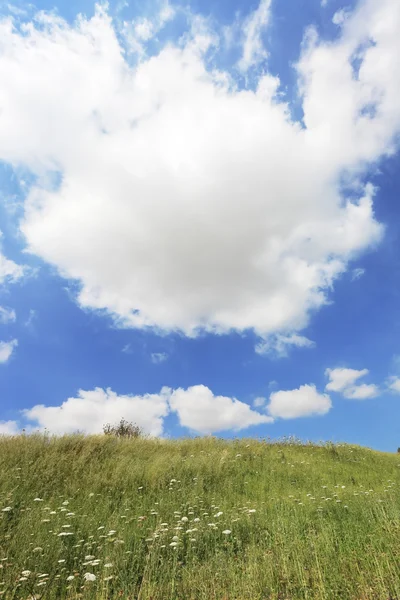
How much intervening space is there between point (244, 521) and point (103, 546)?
3.29 m

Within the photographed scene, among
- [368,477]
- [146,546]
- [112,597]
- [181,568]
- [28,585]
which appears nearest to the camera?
[112,597]

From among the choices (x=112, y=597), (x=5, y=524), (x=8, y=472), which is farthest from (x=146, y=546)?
(x=8, y=472)

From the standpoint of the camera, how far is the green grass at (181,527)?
227 inches

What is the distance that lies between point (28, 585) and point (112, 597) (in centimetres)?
156

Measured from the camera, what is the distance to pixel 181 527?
7.75m

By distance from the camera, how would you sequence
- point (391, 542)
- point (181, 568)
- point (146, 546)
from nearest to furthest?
1. point (181, 568)
2. point (391, 542)
3. point (146, 546)

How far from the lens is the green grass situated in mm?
5773

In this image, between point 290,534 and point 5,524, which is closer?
point 290,534

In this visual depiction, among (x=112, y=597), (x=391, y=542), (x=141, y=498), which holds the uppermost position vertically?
(x=141, y=498)

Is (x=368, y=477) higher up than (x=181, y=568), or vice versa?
(x=368, y=477)

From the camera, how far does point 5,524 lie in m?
8.66

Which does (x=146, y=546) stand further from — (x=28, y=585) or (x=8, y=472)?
(x=8, y=472)

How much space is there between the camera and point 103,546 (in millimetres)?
7402

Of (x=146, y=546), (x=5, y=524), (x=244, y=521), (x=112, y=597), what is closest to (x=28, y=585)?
(x=112, y=597)
